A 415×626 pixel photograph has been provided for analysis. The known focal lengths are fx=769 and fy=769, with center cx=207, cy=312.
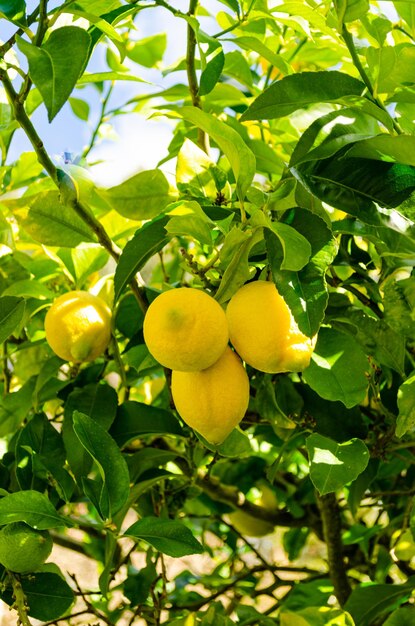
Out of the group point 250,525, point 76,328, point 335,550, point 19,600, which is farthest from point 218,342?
point 250,525

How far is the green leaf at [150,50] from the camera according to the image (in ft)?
4.29

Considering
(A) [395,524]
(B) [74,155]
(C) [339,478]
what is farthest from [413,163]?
(A) [395,524]

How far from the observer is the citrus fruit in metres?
0.74

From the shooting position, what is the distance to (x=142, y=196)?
73 cm

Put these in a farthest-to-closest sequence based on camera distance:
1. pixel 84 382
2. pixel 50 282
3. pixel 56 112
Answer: pixel 50 282, pixel 84 382, pixel 56 112

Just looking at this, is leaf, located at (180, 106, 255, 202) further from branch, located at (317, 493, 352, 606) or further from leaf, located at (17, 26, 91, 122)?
branch, located at (317, 493, 352, 606)

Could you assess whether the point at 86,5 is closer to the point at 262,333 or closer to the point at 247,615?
the point at 262,333

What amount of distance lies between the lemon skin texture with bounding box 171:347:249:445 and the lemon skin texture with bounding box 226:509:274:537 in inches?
27.9

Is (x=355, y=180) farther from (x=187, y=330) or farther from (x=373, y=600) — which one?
(x=373, y=600)

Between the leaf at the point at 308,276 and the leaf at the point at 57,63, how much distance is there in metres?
0.19

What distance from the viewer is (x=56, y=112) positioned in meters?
0.54

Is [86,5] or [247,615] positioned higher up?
[86,5]

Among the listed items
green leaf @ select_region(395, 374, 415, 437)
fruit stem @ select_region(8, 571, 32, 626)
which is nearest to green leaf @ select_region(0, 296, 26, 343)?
fruit stem @ select_region(8, 571, 32, 626)

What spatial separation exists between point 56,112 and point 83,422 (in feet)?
0.97
